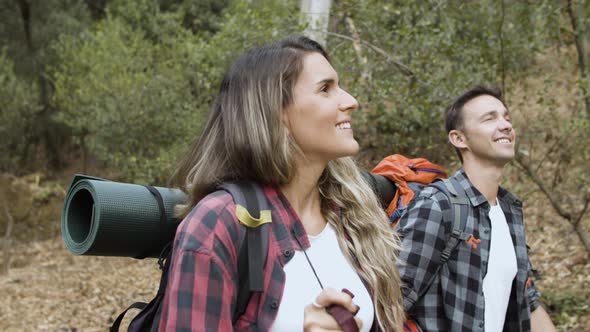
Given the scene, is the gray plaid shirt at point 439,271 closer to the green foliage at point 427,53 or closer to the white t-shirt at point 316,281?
the white t-shirt at point 316,281

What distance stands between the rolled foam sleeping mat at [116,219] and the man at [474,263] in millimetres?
1129

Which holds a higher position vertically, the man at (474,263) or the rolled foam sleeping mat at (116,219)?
the rolled foam sleeping mat at (116,219)

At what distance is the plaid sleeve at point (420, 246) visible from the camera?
260 cm

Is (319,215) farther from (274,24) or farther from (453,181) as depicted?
(274,24)

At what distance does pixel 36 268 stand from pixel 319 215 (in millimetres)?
12347

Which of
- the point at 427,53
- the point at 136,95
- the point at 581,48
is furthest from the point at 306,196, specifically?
the point at 136,95

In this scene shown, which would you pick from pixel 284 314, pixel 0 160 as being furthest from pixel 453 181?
pixel 0 160

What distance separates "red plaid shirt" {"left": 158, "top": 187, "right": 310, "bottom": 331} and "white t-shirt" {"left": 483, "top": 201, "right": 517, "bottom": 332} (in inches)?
55.9

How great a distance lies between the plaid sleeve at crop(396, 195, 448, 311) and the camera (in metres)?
2.60

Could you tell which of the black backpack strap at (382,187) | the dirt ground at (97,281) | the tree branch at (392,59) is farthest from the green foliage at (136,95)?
the black backpack strap at (382,187)

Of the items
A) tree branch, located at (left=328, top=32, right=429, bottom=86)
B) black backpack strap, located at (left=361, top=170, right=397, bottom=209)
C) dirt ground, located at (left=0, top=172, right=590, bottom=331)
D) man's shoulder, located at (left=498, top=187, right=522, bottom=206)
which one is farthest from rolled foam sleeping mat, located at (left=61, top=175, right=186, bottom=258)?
dirt ground, located at (left=0, top=172, right=590, bottom=331)

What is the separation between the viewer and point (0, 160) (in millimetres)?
18984

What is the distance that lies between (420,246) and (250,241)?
1.27 m

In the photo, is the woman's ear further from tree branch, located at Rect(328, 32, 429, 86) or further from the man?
tree branch, located at Rect(328, 32, 429, 86)
